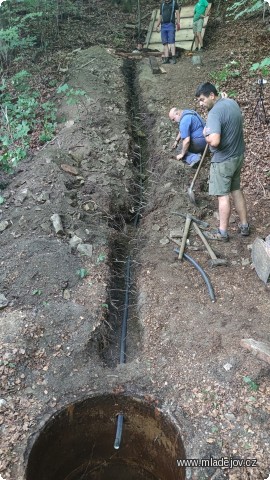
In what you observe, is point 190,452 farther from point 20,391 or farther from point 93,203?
point 93,203

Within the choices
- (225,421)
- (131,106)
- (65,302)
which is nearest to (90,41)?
(131,106)

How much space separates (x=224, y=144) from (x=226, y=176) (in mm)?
428

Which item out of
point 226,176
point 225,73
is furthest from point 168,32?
point 226,176

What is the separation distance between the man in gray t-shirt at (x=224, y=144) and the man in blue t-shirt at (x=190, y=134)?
6.47ft

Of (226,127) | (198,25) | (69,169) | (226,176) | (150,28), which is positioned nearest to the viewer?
(226,127)

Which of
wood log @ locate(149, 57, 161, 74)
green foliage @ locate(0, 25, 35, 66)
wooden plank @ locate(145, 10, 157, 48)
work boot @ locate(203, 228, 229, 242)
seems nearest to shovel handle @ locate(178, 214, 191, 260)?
work boot @ locate(203, 228, 229, 242)

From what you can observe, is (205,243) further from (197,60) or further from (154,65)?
(154,65)

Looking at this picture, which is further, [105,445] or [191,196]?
[191,196]

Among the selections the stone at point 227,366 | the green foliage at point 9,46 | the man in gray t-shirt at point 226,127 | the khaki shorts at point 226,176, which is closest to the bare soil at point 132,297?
the stone at point 227,366

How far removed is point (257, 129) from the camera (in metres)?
8.19

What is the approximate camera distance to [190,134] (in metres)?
7.70

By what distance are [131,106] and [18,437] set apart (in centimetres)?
841

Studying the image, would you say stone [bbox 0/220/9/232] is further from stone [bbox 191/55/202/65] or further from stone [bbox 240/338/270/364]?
stone [bbox 191/55/202/65]

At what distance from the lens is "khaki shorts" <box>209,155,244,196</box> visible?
5605mm
